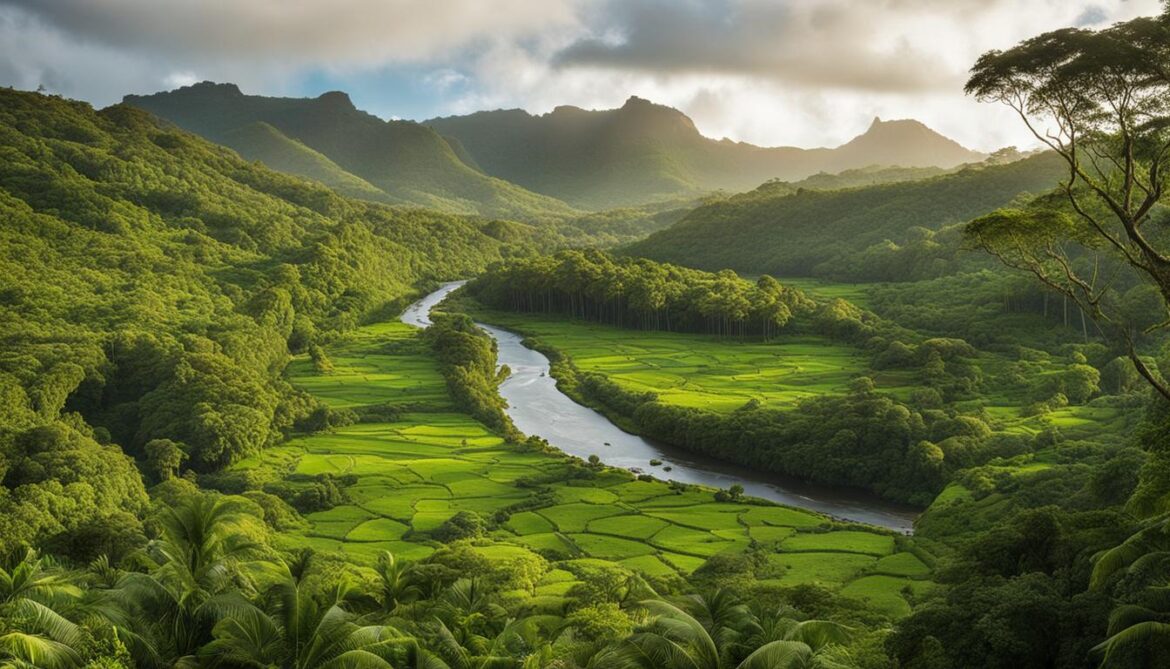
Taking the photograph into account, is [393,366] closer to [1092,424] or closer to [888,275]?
[1092,424]

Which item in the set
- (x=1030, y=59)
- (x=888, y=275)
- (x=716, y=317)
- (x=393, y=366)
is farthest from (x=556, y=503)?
(x=888, y=275)

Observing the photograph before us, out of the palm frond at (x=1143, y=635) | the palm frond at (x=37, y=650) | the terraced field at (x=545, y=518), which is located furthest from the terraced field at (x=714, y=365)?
the palm frond at (x=37, y=650)

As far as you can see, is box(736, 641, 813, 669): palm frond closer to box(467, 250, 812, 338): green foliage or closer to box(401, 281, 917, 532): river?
box(401, 281, 917, 532): river

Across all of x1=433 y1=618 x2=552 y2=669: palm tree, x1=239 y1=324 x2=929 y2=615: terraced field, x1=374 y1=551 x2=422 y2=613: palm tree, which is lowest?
x1=239 y1=324 x2=929 y2=615: terraced field

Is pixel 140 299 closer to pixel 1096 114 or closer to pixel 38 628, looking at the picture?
pixel 38 628

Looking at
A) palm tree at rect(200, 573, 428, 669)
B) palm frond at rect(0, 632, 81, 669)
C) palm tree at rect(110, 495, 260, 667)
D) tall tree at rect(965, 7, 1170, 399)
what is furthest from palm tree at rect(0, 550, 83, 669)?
tall tree at rect(965, 7, 1170, 399)

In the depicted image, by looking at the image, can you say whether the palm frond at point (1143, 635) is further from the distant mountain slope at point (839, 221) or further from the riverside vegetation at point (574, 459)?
the distant mountain slope at point (839, 221)
